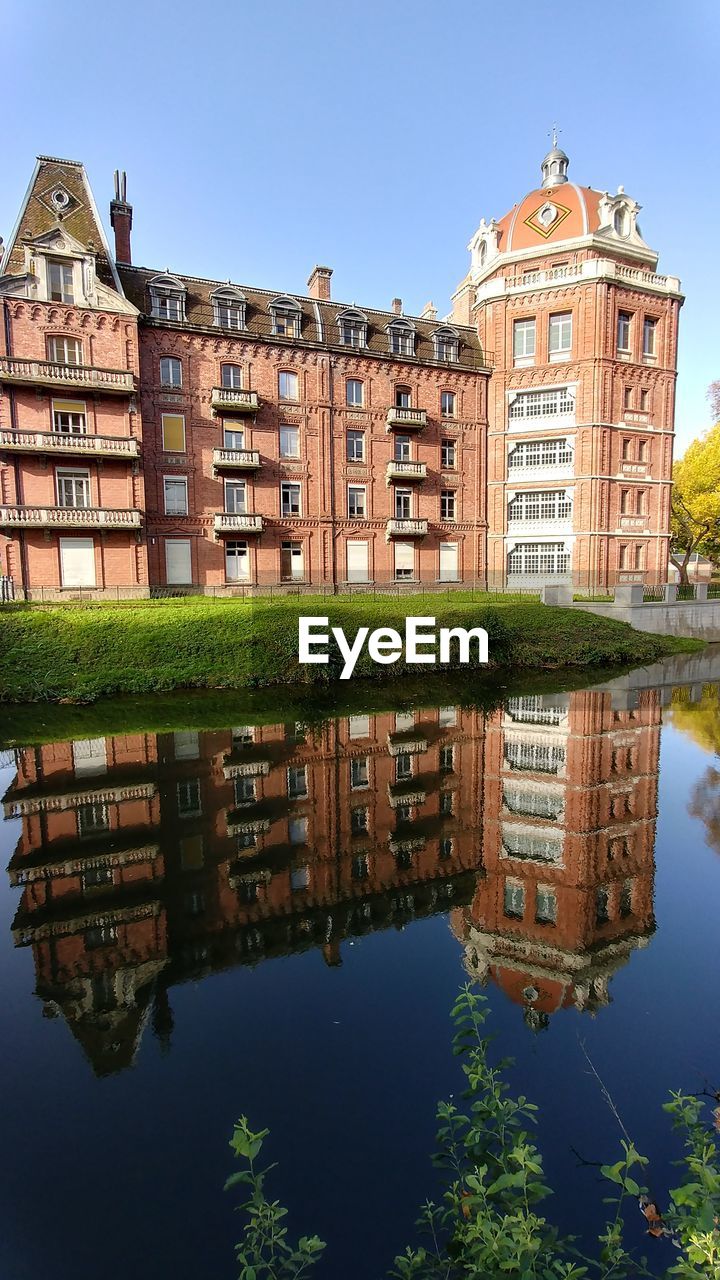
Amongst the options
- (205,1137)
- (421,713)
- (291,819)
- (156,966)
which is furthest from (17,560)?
(205,1137)

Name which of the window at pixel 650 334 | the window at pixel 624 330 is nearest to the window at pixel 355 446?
the window at pixel 624 330

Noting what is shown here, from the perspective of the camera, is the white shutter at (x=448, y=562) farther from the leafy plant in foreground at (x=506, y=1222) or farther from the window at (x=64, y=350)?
the leafy plant in foreground at (x=506, y=1222)

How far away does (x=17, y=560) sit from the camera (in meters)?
24.0

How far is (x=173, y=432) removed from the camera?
26844 mm

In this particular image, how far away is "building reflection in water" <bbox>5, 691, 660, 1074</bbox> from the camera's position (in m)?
5.18

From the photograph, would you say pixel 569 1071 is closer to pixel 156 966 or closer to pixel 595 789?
pixel 156 966

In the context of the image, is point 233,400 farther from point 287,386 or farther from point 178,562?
point 178,562

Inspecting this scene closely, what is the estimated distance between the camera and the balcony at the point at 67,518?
23.5 meters

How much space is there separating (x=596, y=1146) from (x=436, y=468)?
1229 inches

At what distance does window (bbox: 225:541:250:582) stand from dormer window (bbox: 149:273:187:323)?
10340 millimetres

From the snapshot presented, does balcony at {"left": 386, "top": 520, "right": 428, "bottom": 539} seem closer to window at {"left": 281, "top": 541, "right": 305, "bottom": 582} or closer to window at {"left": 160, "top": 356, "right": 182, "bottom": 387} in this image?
window at {"left": 281, "top": 541, "right": 305, "bottom": 582}

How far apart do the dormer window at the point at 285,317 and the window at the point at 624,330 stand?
16.9 metres

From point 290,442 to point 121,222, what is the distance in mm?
11984

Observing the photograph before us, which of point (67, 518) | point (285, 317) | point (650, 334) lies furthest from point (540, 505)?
point (67, 518)
